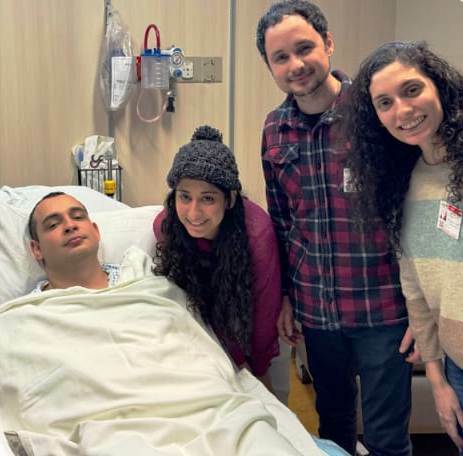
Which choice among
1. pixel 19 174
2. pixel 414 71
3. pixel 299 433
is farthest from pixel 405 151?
pixel 19 174

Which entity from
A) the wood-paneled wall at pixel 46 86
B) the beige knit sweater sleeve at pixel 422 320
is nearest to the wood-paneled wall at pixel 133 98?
the wood-paneled wall at pixel 46 86

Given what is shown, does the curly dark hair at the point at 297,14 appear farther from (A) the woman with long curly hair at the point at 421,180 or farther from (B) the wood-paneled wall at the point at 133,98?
(B) the wood-paneled wall at the point at 133,98

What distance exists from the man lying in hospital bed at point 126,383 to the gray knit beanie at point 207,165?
36 cm

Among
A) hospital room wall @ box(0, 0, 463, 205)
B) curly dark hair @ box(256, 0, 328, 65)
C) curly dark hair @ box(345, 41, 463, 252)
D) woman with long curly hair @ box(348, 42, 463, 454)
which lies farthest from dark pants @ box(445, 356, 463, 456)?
hospital room wall @ box(0, 0, 463, 205)

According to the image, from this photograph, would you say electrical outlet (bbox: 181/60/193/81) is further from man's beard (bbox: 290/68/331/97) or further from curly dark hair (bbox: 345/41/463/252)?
curly dark hair (bbox: 345/41/463/252)

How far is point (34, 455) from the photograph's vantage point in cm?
136

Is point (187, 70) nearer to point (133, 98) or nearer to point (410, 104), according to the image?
point (133, 98)

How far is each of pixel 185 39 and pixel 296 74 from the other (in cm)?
132

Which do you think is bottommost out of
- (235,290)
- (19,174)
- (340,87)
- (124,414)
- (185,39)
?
(124,414)

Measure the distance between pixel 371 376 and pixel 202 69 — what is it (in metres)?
1.69

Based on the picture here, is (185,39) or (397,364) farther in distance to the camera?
(185,39)

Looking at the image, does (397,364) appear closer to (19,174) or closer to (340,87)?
(340,87)

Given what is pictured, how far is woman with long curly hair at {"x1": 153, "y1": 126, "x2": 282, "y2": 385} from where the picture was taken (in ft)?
5.60

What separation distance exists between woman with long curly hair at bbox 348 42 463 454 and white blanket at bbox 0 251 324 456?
423mm
